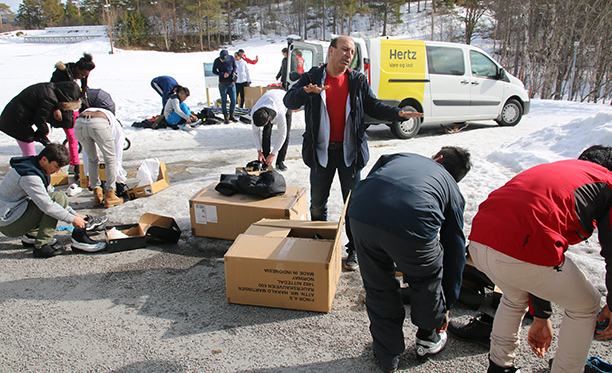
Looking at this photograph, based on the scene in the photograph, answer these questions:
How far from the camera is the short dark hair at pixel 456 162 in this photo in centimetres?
220

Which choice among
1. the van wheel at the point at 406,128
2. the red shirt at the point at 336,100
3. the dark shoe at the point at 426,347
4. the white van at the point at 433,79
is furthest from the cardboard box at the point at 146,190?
the van wheel at the point at 406,128

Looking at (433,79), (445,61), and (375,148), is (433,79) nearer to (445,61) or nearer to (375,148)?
(445,61)

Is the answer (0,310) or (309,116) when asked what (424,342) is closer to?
(309,116)

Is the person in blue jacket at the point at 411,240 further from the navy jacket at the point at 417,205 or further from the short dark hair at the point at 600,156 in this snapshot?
the short dark hair at the point at 600,156

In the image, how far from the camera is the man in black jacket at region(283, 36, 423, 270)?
3150 millimetres

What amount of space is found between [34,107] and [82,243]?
2.62 m

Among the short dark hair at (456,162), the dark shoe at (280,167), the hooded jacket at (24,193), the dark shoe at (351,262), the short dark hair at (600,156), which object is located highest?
the short dark hair at (600,156)

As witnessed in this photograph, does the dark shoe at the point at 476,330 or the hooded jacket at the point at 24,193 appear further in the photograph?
the hooded jacket at the point at 24,193

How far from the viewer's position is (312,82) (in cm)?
318

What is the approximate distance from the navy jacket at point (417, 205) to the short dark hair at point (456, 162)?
0.13 m

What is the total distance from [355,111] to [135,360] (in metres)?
2.40

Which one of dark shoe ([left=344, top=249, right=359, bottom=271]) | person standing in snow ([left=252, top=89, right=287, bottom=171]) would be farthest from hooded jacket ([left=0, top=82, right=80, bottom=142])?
dark shoe ([left=344, top=249, right=359, bottom=271])

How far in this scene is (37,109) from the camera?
16.6 feet

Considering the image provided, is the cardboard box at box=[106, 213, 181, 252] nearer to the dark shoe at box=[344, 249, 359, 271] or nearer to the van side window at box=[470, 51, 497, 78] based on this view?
the dark shoe at box=[344, 249, 359, 271]
